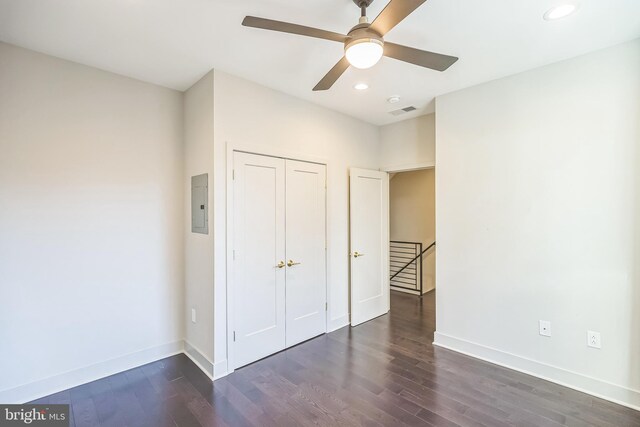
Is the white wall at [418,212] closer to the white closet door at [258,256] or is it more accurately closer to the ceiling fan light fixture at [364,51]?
the white closet door at [258,256]

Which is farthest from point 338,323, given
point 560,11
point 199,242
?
point 560,11

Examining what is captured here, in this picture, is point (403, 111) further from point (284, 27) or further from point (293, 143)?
point (284, 27)

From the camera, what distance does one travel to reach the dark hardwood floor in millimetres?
2176

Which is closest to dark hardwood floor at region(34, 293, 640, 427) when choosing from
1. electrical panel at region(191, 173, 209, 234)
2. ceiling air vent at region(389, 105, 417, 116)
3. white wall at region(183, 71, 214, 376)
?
white wall at region(183, 71, 214, 376)

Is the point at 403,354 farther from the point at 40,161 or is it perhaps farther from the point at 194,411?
the point at 40,161

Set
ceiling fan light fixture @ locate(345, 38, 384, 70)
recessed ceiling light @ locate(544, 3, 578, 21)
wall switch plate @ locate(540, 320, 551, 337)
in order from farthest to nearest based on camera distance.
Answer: wall switch plate @ locate(540, 320, 551, 337), recessed ceiling light @ locate(544, 3, 578, 21), ceiling fan light fixture @ locate(345, 38, 384, 70)

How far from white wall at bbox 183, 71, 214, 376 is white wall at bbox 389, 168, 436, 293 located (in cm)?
417

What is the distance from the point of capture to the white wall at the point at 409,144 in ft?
13.1

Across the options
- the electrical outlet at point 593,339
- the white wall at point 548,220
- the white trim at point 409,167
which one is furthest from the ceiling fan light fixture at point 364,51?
the electrical outlet at point 593,339

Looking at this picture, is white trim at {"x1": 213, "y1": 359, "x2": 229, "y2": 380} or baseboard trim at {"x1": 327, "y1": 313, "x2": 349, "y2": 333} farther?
baseboard trim at {"x1": 327, "y1": 313, "x2": 349, "y2": 333}

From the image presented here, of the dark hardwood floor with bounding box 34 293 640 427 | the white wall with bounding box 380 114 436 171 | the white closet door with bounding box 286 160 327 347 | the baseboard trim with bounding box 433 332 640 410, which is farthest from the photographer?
the white wall with bounding box 380 114 436 171

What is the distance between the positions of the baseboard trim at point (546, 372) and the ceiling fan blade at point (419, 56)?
110 inches

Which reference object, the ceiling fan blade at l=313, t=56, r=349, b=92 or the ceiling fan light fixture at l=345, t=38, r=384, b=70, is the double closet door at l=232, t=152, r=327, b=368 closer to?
the ceiling fan blade at l=313, t=56, r=349, b=92

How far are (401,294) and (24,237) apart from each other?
17.3 feet
